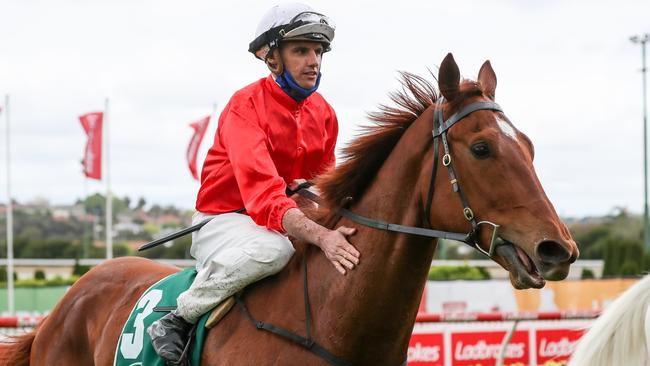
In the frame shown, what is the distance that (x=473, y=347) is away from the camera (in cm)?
881

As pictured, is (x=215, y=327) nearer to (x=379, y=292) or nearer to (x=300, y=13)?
(x=379, y=292)

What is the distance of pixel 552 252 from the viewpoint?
307 centimetres

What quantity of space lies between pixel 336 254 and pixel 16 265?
38.2 metres

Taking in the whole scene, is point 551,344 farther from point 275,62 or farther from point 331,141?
point 275,62

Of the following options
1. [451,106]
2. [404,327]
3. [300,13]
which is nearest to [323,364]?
[404,327]

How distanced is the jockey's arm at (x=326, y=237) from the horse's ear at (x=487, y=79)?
2.53 feet

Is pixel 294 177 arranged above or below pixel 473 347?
above

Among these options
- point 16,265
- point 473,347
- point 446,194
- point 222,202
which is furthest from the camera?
point 16,265

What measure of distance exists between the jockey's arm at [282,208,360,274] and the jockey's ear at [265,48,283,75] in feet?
2.43

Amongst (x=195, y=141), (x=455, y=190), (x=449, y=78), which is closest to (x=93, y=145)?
(x=195, y=141)

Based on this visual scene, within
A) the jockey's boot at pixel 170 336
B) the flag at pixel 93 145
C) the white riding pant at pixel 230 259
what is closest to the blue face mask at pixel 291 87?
the white riding pant at pixel 230 259

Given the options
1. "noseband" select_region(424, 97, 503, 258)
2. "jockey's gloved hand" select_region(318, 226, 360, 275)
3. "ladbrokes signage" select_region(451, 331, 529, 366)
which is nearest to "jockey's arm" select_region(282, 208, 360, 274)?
"jockey's gloved hand" select_region(318, 226, 360, 275)

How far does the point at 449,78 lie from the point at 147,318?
6.15ft

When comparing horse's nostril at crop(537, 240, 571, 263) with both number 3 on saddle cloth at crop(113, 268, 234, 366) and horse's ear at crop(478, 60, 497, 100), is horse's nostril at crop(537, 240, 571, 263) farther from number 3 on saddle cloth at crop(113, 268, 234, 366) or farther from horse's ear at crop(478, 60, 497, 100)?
number 3 on saddle cloth at crop(113, 268, 234, 366)
